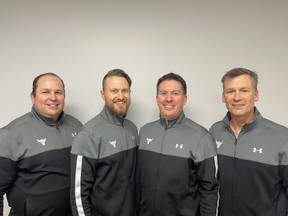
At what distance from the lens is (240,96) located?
67.4 inches

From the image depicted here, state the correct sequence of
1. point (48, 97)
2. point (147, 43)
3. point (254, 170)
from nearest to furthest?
point (254, 170) → point (48, 97) → point (147, 43)

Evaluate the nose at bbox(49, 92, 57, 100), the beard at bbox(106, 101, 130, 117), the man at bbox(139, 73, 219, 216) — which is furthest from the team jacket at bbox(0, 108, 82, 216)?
the man at bbox(139, 73, 219, 216)

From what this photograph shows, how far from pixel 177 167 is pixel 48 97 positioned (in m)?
1.01

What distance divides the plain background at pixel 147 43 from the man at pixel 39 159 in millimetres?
507

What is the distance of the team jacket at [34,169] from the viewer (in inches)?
66.3

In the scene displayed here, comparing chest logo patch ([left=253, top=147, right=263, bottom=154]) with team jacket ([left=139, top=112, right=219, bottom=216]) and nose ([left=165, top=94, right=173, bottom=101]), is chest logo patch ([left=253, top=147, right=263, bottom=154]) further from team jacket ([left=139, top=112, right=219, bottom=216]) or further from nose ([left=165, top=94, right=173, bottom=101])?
nose ([left=165, top=94, right=173, bottom=101])

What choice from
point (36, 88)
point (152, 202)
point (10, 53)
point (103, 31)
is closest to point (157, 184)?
point (152, 202)

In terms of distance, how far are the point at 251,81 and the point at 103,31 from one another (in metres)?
1.30

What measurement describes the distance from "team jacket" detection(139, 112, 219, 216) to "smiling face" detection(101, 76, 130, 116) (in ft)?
1.21

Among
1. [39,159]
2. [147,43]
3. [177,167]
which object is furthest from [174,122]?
[39,159]

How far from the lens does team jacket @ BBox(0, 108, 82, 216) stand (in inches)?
66.3

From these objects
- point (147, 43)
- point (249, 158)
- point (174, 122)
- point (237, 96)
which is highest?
point (147, 43)

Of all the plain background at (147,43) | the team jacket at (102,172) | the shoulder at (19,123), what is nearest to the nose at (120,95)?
the team jacket at (102,172)

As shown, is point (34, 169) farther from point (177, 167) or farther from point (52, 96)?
point (177, 167)
